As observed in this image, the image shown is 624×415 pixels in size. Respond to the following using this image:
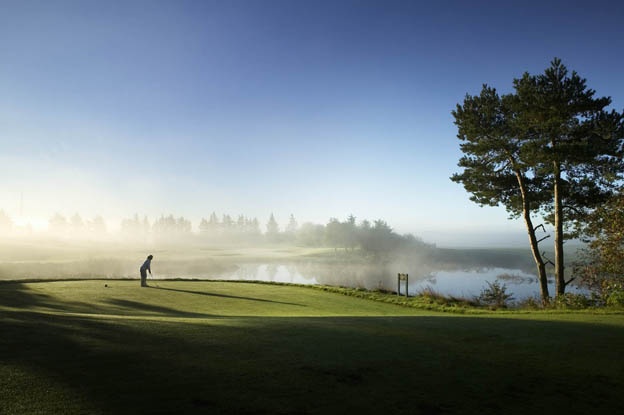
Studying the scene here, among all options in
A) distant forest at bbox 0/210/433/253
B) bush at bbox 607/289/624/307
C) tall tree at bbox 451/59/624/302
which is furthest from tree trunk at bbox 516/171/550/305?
distant forest at bbox 0/210/433/253

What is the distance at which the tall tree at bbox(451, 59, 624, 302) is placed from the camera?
2019cm

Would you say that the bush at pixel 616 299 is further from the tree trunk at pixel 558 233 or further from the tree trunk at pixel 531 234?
the tree trunk at pixel 531 234

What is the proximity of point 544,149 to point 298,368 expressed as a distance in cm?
2077

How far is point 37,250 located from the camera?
3297 inches

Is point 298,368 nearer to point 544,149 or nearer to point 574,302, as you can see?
point 574,302

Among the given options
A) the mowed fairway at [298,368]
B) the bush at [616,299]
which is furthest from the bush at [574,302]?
the mowed fairway at [298,368]

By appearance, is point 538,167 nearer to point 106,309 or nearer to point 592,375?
point 592,375

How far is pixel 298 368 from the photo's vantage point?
4.32m

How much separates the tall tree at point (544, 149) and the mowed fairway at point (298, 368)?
666 inches

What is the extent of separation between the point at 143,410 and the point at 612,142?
25.3 meters

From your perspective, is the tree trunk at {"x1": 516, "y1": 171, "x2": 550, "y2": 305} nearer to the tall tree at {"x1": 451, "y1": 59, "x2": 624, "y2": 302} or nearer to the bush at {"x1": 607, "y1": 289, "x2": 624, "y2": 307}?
the tall tree at {"x1": 451, "y1": 59, "x2": 624, "y2": 302}

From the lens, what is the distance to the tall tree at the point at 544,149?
2019 cm

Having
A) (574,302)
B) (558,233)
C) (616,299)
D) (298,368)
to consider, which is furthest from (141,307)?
(558,233)

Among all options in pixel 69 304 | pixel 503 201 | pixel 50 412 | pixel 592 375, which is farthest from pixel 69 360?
pixel 503 201
